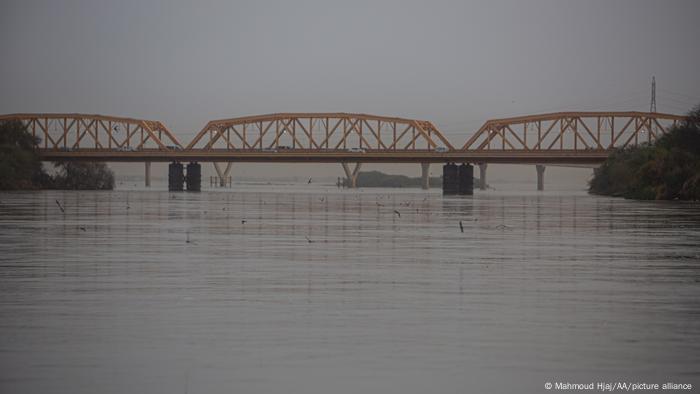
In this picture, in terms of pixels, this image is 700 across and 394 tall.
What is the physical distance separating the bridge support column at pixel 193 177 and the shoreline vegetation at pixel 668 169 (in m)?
77.7

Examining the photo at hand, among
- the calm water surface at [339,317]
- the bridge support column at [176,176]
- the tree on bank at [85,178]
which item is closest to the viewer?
the calm water surface at [339,317]

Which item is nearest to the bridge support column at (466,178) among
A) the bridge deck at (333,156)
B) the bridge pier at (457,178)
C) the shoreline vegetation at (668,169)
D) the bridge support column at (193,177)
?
the bridge pier at (457,178)

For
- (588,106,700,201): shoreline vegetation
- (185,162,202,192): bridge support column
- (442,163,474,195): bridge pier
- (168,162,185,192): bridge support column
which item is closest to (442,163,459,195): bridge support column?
(442,163,474,195): bridge pier

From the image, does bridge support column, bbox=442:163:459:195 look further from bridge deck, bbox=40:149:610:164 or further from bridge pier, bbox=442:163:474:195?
bridge deck, bbox=40:149:610:164

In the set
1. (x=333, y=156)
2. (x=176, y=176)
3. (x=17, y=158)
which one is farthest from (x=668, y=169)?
(x=176, y=176)

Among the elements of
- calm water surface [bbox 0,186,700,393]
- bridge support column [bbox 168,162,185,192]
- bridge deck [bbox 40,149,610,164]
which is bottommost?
calm water surface [bbox 0,186,700,393]

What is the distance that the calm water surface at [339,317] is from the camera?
11734 mm

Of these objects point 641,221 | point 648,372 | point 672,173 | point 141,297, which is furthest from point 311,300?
point 672,173

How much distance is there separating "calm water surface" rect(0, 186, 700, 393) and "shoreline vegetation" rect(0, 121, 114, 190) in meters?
113

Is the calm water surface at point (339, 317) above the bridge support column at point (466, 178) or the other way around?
the other way around

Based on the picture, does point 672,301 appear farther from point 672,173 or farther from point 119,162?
point 119,162

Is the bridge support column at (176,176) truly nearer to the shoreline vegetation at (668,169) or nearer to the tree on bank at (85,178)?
the tree on bank at (85,178)

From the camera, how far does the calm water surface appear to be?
11.7 metres

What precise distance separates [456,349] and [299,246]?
18739 millimetres
